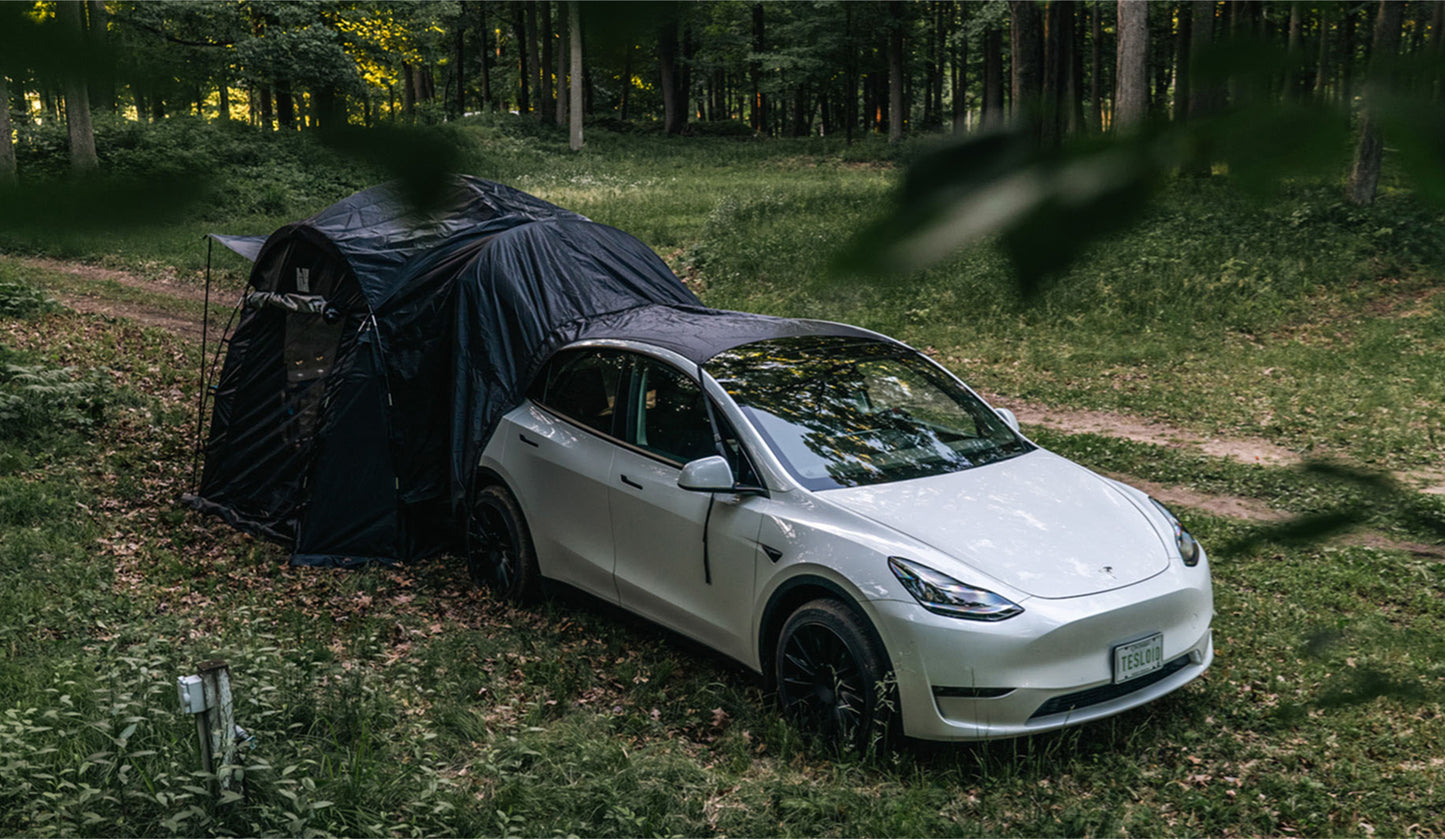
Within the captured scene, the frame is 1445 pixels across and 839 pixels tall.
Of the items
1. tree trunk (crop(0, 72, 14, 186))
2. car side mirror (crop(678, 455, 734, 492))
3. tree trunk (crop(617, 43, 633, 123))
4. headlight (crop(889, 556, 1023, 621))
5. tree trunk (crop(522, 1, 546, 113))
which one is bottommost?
headlight (crop(889, 556, 1023, 621))

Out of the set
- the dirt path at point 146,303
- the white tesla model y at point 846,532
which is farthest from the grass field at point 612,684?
the dirt path at point 146,303

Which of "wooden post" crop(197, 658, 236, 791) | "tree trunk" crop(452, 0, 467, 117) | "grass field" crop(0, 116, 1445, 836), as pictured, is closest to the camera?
"tree trunk" crop(452, 0, 467, 117)

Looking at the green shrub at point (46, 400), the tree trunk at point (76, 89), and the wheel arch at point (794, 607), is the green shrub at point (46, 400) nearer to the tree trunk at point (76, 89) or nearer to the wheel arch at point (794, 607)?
the wheel arch at point (794, 607)

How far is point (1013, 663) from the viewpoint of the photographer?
3947 millimetres

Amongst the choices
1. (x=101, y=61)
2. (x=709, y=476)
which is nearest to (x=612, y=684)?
(x=709, y=476)

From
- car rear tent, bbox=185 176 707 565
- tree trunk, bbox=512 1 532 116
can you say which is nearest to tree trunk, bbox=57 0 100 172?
tree trunk, bbox=512 1 532 116

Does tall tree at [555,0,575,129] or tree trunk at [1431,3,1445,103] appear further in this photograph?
tall tree at [555,0,575,129]

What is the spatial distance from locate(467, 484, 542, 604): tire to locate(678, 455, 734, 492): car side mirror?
1.67 m

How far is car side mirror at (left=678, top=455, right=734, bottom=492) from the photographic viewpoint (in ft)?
15.0

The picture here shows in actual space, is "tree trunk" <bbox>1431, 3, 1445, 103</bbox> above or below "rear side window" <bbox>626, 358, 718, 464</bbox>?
above

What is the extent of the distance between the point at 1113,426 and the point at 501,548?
6266mm

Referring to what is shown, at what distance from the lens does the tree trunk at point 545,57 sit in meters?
1.17

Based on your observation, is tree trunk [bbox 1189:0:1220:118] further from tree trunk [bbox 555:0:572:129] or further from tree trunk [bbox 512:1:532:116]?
tree trunk [bbox 512:1:532:116]

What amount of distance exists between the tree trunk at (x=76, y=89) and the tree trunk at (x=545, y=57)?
1.35ft
